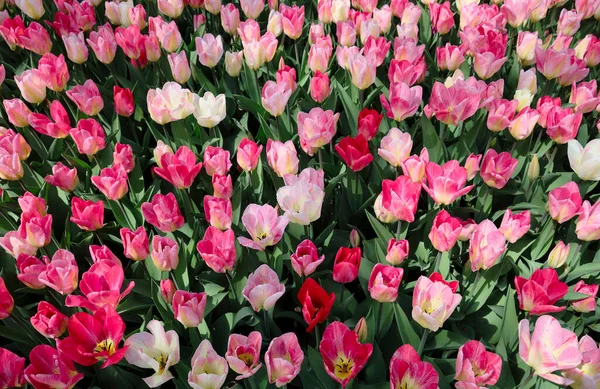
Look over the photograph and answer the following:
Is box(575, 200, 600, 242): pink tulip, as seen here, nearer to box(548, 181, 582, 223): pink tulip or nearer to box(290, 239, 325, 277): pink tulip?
box(548, 181, 582, 223): pink tulip

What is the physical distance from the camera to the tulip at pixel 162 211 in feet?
4.46

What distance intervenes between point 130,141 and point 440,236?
1222 mm

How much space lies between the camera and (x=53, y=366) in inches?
41.9

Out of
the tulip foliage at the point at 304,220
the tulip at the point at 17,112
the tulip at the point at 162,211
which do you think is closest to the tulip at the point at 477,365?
the tulip foliage at the point at 304,220

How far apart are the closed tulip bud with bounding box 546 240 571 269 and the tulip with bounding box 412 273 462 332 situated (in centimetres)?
40

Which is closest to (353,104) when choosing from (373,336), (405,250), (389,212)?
(389,212)

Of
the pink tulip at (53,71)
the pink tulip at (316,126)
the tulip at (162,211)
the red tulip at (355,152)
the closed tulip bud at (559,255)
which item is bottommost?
the closed tulip bud at (559,255)

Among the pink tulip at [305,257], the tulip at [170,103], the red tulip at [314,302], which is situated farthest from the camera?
the tulip at [170,103]

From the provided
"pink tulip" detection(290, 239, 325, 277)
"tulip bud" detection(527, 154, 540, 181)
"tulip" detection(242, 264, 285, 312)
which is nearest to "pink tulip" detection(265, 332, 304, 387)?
"tulip" detection(242, 264, 285, 312)

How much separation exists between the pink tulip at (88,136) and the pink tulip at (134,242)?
488 millimetres

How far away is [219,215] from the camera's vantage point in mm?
1351

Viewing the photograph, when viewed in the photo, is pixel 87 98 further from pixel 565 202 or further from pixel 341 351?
pixel 565 202

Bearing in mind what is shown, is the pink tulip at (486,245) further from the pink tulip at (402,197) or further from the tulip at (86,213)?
the tulip at (86,213)

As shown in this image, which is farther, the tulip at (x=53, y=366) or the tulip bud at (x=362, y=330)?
the tulip bud at (x=362, y=330)
